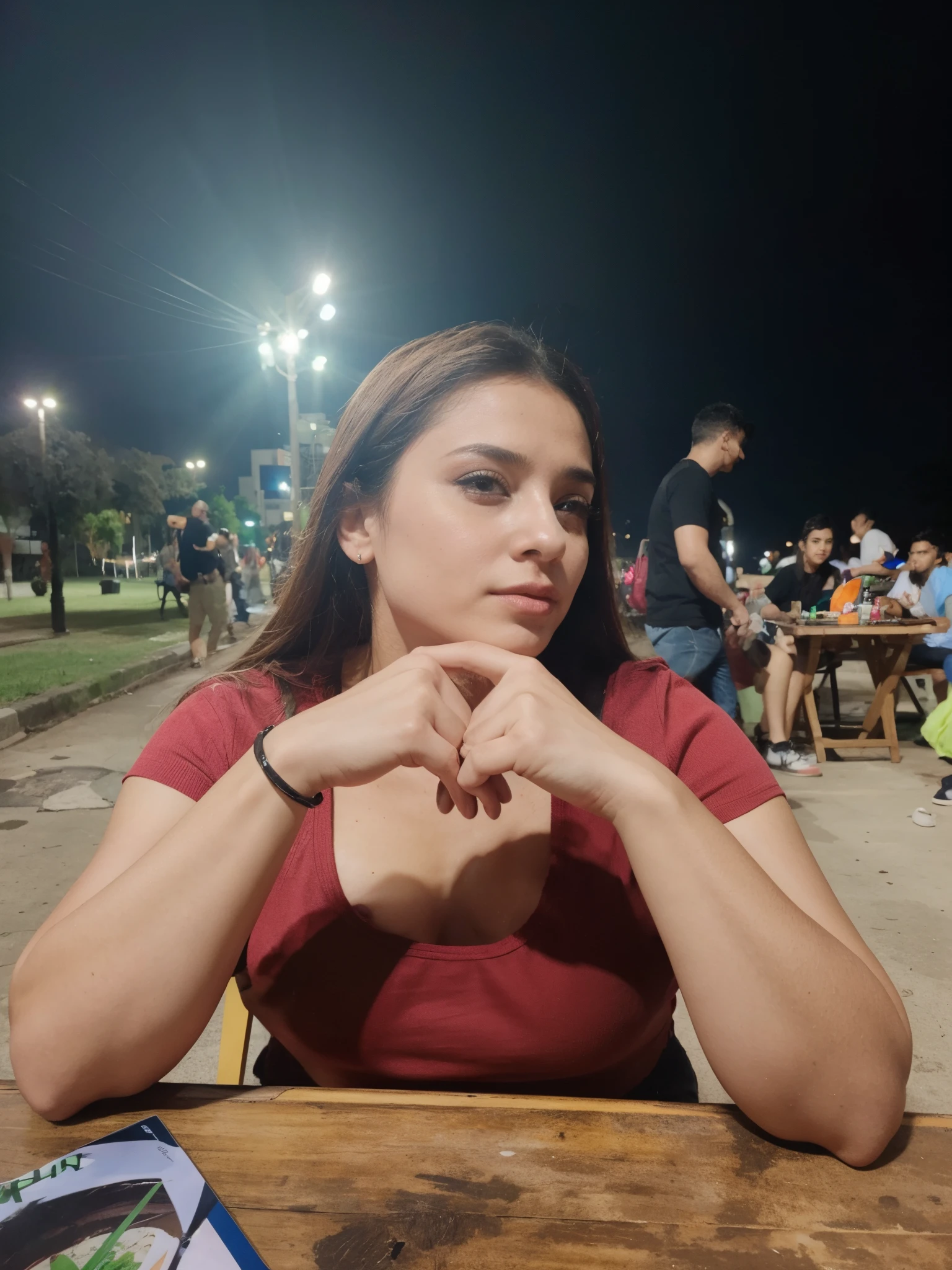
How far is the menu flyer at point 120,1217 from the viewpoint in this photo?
2.38 ft

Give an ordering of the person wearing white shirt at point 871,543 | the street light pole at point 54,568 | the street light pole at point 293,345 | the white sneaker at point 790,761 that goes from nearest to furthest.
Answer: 1. the white sneaker at point 790,761
2. the person wearing white shirt at point 871,543
3. the street light pole at point 54,568
4. the street light pole at point 293,345

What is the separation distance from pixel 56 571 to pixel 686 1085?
1557 centimetres

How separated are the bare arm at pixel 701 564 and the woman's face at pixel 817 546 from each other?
2817 millimetres

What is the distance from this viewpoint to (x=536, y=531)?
50.7 inches

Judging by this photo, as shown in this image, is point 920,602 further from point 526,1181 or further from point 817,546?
point 526,1181

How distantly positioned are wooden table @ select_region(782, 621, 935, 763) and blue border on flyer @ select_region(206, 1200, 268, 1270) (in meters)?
5.62

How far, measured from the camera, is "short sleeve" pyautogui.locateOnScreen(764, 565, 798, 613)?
23.3 ft

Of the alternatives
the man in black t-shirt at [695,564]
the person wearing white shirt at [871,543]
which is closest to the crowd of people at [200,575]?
the man in black t-shirt at [695,564]

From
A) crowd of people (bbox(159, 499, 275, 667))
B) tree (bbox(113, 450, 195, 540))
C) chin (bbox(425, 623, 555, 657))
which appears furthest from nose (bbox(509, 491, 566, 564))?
tree (bbox(113, 450, 195, 540))

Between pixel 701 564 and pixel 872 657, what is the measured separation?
313 centimetres

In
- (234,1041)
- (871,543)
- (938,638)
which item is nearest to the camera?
(234,1041)

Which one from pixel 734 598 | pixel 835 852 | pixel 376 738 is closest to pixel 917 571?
pixel 734 598

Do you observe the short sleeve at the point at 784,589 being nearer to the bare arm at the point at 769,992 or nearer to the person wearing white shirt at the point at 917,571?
the person wearing white shirt at the point at 917,571

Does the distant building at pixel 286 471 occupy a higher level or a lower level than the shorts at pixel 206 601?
higher
